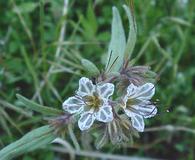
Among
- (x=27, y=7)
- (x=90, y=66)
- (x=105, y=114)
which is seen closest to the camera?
(x=105, y=114)

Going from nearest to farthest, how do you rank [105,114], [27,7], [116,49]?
[105,114]
[116,49]
[27,7]

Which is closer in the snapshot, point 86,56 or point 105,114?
point 105,114

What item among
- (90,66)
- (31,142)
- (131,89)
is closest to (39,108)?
(31,142)

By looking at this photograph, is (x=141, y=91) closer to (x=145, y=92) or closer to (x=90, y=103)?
(x=145, y=92)

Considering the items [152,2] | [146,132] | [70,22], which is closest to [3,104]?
[70,22]

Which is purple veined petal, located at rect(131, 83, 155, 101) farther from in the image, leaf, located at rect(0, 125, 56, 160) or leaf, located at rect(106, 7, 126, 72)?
leaf, located at rect(0, 125, 56, 160)

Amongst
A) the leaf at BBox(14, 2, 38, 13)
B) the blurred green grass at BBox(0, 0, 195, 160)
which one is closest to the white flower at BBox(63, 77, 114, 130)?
the blurred green grass at BBox(0, 0, 195, 160)

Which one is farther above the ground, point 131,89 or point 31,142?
point 131,89
